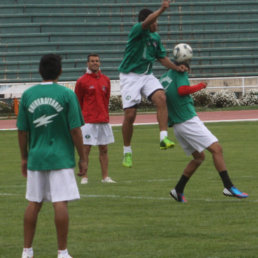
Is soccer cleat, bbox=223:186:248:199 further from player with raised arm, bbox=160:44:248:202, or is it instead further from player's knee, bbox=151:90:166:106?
player's knee, bbox=151:90:166:106

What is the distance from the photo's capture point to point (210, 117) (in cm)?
3025

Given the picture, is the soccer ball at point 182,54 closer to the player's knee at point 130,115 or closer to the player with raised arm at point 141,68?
the player with raised arm at point 141,68

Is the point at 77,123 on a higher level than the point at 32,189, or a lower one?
higher

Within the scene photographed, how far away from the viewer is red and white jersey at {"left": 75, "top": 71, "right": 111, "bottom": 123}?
13.2 m

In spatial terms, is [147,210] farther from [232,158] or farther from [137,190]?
[232,158]

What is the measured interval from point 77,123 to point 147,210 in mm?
3362

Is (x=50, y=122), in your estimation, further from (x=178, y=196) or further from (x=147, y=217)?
(x=178, y=196)

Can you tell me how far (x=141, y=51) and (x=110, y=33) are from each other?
28986mm

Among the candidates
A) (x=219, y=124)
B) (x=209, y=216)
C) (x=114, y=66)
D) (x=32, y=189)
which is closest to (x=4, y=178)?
(x=209, y=216)

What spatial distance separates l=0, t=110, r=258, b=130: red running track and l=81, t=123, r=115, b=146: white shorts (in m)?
14.4

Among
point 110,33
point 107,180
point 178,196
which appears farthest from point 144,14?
point 110,33

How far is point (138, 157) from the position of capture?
57.8 feet

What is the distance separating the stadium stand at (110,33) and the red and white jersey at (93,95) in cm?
2438

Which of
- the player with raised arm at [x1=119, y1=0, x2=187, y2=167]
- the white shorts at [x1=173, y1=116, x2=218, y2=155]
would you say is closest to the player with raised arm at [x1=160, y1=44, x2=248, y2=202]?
the white shorts at [x1=173, y1=116, x2=218, y2=155]
